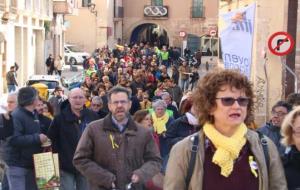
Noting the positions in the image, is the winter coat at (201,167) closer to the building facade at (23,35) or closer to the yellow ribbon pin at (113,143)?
the yellow ribbon pin at (113,143)

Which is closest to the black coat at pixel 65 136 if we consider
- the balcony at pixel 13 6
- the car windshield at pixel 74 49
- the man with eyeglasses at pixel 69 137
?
the man with eyeglasses at pixel 69 137

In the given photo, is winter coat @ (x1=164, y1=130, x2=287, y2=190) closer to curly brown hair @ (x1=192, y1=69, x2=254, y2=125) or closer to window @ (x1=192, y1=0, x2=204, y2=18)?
curly brown hair @ (x1=192, y1=69, x2=254, y2=125)

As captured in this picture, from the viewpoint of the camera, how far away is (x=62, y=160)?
785 centimetres

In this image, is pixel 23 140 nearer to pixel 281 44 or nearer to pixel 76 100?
pixel 76 100

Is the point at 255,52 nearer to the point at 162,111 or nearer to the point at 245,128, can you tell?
the point at 162,111

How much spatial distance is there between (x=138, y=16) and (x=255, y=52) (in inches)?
1752

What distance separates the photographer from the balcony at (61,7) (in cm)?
4512

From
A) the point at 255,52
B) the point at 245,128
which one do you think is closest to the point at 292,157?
the point at 245,128

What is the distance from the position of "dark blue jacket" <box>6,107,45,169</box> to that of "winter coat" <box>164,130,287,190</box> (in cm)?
379

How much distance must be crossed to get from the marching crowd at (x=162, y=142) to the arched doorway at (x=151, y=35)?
5132 cm

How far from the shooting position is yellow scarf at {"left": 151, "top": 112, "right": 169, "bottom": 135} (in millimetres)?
10134

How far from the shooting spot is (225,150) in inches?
158

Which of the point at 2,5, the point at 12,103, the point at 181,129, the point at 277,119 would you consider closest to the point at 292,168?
the point at 277,119

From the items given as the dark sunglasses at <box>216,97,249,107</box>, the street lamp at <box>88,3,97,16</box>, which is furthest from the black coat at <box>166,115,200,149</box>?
the street lamp at <box>88,3,97,16</box>
